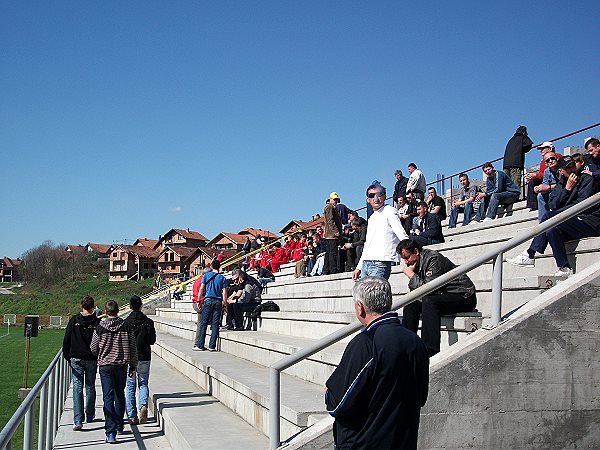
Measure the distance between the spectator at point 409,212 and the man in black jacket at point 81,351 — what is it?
22.2 feet

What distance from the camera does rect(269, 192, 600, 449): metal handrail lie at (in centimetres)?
527

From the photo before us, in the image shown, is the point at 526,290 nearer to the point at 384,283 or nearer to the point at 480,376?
the point at 480,376

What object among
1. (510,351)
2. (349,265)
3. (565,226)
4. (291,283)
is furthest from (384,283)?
(291,283)

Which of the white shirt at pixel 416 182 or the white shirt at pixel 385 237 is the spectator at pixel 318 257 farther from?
the white shirt at pixel 385 237

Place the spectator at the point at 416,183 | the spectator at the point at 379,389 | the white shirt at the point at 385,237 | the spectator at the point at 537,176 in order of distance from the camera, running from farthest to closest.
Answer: the spectator at the point at 416,183 < the spectator at the point at 537,176 < the white shirt at the point at 385,237 < the spectator at the point at 379,389

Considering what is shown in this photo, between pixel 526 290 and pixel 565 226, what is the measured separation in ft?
2.83

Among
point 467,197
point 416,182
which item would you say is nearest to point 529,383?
point 467,197

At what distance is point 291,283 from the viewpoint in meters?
17.7

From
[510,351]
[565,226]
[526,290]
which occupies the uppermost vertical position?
[565,226]

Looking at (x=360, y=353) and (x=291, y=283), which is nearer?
(x=360, y=353)

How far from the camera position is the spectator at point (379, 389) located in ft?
12.0

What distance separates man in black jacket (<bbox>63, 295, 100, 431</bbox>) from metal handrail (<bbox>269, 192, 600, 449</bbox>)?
5.39m

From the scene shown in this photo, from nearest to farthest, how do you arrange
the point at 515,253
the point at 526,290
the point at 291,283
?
the point at 526,290 < the point at 515,253 < the point at 291,283

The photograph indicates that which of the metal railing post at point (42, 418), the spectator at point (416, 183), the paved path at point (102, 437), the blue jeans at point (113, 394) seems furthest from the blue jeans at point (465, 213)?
the metal railing post at point (42, 418)
